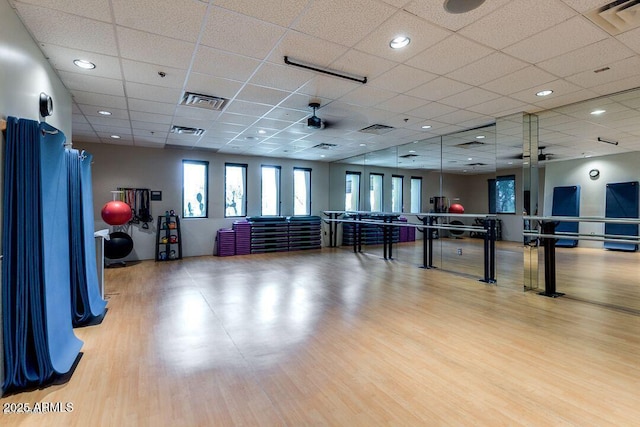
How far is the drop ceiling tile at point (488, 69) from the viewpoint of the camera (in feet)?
10.8

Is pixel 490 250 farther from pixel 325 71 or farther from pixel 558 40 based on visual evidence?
pixel 325 71

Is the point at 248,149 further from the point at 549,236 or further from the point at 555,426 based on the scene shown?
the point at 555,426

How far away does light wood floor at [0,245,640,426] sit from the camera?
2059 millimetres

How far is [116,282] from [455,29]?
6447 millimetres

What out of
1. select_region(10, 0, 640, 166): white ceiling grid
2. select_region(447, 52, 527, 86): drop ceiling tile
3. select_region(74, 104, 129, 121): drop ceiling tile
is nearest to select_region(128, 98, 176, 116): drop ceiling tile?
select_region(10, 0, 640, 166): white ceiling grid

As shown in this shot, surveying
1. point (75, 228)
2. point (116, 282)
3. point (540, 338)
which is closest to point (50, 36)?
point (75, 228)

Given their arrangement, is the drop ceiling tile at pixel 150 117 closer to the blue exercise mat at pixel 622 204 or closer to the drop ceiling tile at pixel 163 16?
the drop ceiling tile at pixel 163 16

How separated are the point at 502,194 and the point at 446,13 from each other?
422 centimetres

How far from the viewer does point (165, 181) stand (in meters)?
8.55

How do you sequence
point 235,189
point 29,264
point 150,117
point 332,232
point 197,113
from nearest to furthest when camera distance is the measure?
1. point 29,264
2. point 197,113
3. point 150,117
4. point 235,189
5. point 332,232

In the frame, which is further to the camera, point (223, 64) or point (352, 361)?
point (223, 64)

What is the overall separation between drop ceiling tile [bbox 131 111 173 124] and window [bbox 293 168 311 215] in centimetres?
513

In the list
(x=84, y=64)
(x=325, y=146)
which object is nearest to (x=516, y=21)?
(x=84, y=64)

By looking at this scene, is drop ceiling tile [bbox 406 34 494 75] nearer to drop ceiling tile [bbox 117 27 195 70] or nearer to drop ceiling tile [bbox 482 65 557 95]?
drop ceiling tile [bbox 482 65 557 95]
